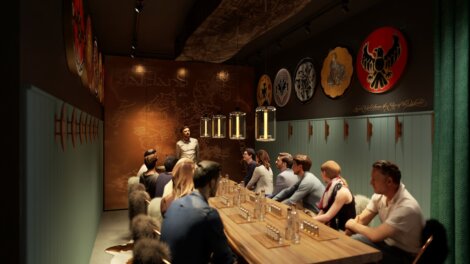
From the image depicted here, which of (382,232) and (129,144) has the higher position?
(129,144)

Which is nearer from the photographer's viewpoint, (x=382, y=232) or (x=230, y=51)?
(x=382, y=232)

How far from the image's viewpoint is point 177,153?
23.6ft

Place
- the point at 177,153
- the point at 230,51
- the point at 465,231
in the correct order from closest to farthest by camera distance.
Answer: the point at 465,231
the point at 230,51
the point at 177,153

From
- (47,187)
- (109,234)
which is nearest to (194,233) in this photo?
(47,187)

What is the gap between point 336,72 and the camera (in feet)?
18.0

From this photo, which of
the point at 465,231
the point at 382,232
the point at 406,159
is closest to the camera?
the point at 382,232

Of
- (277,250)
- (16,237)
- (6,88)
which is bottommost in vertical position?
(277,250)

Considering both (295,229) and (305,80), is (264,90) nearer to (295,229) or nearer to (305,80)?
(305,80)

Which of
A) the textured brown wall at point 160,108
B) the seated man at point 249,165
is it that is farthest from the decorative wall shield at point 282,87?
the seated man at point 249,165

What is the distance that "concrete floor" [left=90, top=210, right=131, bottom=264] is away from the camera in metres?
4.34

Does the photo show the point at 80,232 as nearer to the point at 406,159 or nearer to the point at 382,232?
the point at 382,232

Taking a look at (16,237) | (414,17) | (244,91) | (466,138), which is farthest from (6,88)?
(244,91)

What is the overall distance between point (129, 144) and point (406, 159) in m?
5.72

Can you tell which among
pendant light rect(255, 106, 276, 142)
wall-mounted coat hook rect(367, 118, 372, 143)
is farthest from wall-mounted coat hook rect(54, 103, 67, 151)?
wall-mounted coat hook rect(367, 118, 372, 143)
